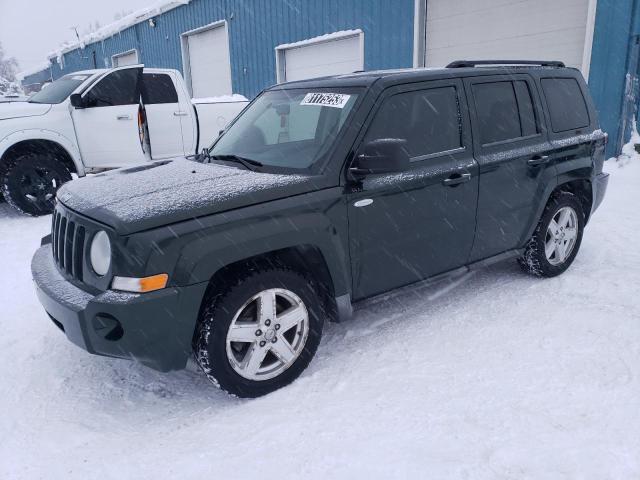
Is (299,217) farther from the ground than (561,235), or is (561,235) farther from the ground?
(299,217)

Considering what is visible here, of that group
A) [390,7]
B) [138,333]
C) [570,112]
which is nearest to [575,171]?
[570,112]

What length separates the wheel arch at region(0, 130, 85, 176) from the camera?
642 centimetres

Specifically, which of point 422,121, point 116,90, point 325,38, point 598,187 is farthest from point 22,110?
point 325,38

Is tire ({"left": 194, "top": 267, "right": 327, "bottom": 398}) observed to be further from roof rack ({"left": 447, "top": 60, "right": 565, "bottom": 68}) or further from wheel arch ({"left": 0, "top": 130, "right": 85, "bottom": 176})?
wheel arch ({"left": 0, "top": 130, "right": 85, "bottom": 176})

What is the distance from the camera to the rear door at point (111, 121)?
23.1 ft

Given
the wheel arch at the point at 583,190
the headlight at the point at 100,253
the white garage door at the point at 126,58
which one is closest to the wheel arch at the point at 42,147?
the headlight at the point at 100,253

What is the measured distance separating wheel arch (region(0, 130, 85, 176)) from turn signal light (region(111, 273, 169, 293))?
5068mm

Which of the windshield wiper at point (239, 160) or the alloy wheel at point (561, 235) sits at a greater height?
the windshield wiper at point (239, 160)

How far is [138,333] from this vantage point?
246 cm

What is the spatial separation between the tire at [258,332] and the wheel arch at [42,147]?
204 inches

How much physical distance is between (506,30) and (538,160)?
5568mm

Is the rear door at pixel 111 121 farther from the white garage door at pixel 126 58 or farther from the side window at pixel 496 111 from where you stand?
the white garage door at pixel 126 58

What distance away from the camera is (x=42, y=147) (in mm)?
6746

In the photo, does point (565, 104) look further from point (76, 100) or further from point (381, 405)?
point (76, 100)
